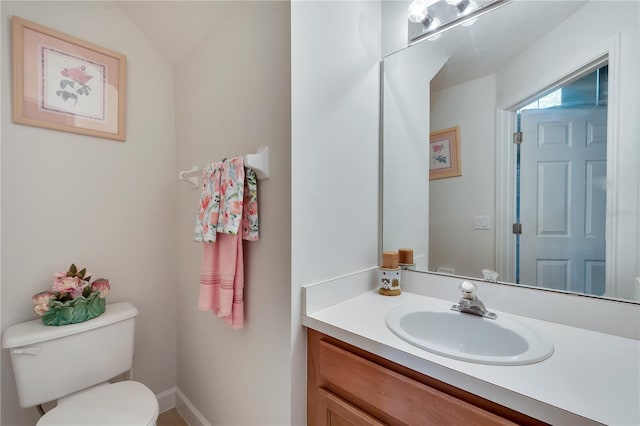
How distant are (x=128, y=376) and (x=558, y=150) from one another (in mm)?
2156

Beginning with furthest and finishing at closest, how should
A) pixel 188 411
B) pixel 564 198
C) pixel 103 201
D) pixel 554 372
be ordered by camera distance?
1. pixel 188 411
2. pixel 103 201
3. pixel 564 198
4. pixel 554 372

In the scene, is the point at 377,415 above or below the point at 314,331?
below

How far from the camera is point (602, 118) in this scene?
34.3 inches

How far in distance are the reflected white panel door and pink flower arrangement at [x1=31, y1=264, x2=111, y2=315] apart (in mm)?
1873

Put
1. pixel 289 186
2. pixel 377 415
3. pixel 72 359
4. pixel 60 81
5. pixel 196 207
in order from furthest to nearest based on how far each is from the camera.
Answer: pixel 196 207, pixel 60 81, pixel 72 359, pixel 289 186, pixel 377 415

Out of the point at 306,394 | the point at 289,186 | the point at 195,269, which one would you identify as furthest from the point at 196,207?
the point at 306,394

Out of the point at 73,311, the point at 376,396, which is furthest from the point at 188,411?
the point at 376,396

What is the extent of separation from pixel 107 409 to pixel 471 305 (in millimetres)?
1456

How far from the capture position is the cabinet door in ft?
2.61

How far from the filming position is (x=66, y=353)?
44.6 inches

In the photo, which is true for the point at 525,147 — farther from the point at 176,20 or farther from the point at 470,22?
the point at 176,20

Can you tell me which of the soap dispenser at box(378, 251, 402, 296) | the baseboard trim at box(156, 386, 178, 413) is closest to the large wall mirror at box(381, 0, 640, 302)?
the soap dispenser at box(378, 251, 402, 296)

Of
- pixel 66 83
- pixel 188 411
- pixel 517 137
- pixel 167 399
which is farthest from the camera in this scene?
pixel 167 399

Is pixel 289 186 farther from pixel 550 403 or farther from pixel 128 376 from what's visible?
pixel 128 376
